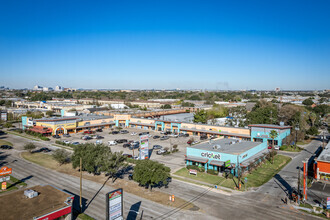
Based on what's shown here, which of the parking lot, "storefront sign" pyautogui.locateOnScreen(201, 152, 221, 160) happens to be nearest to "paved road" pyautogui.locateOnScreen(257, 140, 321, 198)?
"storefront sign" pyautogui.locateOnScreen(201, 152, 221, 160)

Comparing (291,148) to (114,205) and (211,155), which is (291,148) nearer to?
(211,155)

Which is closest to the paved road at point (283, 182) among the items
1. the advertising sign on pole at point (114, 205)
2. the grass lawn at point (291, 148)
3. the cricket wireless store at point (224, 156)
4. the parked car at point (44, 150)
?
the cricket wireless store at point (224, 156)

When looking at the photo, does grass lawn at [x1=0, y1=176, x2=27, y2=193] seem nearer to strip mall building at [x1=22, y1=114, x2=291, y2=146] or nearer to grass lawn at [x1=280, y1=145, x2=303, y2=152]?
strip mall building at [x1=22, y1=114, x2=291, y2=146]

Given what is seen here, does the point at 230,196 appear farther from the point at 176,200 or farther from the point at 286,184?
the point at 286,184

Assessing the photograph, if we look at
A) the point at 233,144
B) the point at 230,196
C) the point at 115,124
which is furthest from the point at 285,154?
the point at 115,124

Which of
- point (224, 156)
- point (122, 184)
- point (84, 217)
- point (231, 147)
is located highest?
point (231, 147)

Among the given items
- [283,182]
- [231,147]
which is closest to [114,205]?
[283,182]

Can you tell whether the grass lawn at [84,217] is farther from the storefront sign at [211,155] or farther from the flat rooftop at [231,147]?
the flat rooftop at [231,147]
